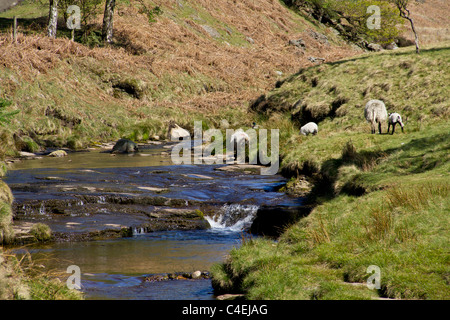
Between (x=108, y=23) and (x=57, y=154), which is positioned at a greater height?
(x=108, y=23)

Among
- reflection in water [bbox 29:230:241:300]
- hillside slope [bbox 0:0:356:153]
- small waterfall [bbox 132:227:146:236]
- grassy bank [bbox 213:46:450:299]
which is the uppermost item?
hillside slope [bbox 0:0:356:153]

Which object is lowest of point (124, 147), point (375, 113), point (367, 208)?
point (367, 208)

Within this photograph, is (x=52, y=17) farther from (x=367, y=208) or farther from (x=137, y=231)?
(x=367, y=208)

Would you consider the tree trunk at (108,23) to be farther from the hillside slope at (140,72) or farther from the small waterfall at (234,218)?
the small waterfall at (234,218)

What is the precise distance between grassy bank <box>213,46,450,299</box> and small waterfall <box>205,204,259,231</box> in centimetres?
236

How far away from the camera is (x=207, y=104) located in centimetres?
4206

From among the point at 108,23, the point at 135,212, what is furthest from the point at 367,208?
the point at 108,23

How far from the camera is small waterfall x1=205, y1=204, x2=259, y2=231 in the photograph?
16.1 m

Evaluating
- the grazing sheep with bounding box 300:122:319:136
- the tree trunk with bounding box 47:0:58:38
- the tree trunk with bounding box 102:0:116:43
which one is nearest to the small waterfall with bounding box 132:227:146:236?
the grazing sheep with bounding box 300:122:319:136

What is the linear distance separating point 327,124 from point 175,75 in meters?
21.1

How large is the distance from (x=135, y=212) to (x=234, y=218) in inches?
132

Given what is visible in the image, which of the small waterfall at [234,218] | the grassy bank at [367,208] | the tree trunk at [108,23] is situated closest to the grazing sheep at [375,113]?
the grassy bank at [367,208]

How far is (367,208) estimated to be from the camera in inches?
481

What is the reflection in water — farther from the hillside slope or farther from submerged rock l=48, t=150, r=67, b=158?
the hillside slope
